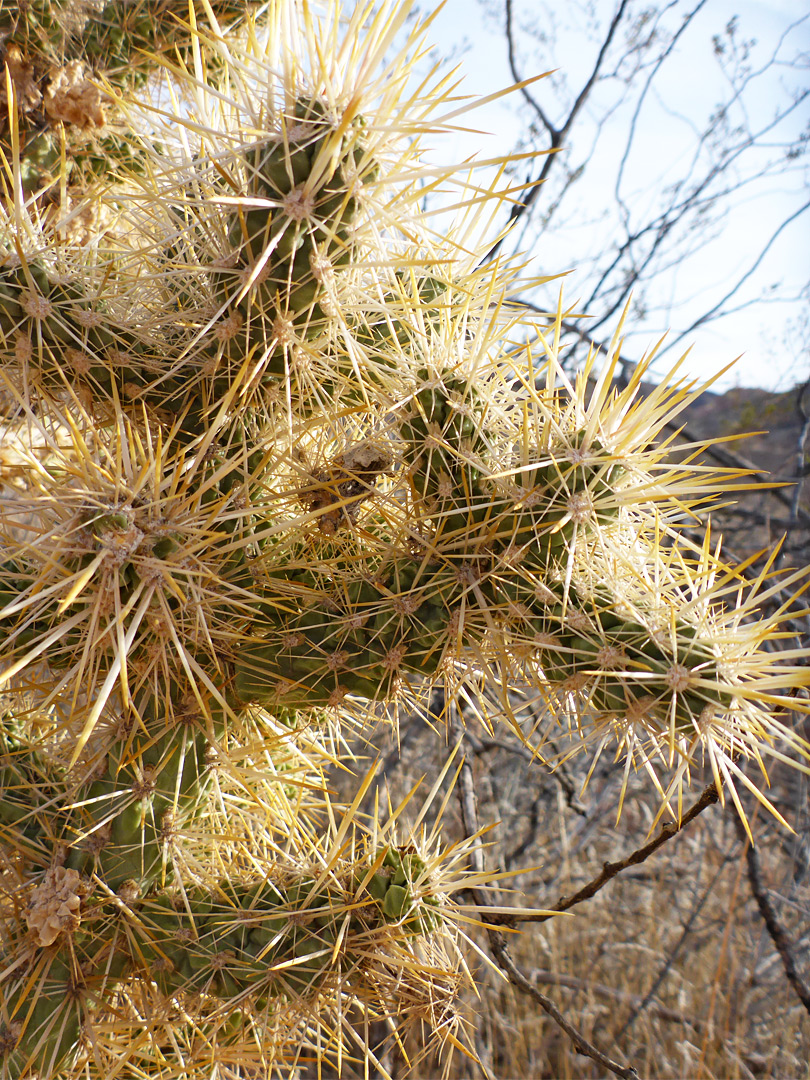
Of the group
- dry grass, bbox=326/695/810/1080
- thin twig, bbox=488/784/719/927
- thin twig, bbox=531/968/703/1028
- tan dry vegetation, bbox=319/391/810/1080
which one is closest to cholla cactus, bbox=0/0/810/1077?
thin twig, bbox=488/784/719/927

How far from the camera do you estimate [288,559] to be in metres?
1.16

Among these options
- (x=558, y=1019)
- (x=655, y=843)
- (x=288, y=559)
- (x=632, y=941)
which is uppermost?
(x=288, y=559)

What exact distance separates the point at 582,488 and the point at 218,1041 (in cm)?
104

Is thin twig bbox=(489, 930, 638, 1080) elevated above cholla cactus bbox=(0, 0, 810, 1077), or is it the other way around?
cholla cactus bbox=(0, 0, 810, 1077)

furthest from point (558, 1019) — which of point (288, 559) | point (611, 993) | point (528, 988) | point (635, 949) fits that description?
point (635, 949)

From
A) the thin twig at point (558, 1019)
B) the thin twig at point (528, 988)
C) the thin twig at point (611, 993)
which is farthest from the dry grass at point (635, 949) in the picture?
the thin twig at point (558, 1019)

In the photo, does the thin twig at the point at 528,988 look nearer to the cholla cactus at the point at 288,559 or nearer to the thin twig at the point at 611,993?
the cholla cactus at the point at 288,559

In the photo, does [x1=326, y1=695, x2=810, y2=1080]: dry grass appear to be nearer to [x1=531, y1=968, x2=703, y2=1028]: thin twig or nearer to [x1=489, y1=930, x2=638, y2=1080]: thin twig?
[x1=531, y1=968, x2=703, y2=1028]: thin twig

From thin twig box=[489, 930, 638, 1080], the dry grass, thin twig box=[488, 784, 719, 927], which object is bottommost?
the dry grass

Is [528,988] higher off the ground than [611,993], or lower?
higher

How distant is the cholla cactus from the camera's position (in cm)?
88

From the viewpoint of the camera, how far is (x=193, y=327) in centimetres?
101

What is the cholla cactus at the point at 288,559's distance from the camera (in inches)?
34.6

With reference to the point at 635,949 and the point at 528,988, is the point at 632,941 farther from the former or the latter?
the point at 528,988
